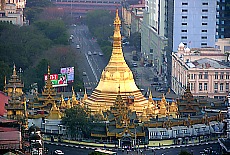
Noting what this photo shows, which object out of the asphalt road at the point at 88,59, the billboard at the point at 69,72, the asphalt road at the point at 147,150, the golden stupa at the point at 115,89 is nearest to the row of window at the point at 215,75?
the asphalt road at the point at 88,59

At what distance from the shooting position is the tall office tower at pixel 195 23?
106 metres

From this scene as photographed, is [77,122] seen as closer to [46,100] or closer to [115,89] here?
[115,89]

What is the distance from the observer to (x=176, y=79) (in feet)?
331

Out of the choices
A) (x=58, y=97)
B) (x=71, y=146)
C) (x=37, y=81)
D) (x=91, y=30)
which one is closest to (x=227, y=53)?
(x=37, y=81)

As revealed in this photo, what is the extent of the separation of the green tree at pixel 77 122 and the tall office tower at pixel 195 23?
32.2m

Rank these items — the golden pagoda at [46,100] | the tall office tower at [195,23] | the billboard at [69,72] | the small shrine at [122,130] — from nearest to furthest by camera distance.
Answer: the small shrine at [122,130] → the golden pagoda at [46,100] → the billboard at [69,72] → the tall office tower at [195,23]

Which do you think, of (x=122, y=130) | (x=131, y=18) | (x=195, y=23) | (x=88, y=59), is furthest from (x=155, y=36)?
(x=122, y=130)

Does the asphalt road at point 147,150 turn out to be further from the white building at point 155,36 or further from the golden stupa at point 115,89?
the white building at point 155,36

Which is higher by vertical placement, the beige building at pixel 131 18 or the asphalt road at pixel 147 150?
the beige building at pixel 131 18

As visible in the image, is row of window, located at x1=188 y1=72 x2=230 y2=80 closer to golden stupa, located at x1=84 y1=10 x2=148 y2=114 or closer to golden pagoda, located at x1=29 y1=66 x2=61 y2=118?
golden stupa, located at x1=84 y1=10 x2=148 y2=114

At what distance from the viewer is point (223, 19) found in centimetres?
10769

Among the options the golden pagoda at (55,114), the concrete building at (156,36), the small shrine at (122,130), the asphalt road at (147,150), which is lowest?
the asphalt road at (147,150)

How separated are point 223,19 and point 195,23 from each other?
8.66 feet

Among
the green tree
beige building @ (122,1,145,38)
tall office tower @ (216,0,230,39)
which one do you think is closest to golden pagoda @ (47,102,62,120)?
the green tree
